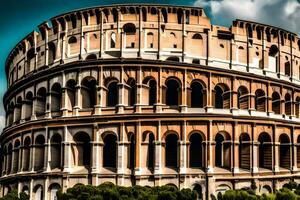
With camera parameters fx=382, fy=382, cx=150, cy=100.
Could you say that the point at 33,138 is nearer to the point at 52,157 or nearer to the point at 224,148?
the point at 52,157

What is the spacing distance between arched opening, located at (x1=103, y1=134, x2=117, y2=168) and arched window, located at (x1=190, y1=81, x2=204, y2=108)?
20.1 feet

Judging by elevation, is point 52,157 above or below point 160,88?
below

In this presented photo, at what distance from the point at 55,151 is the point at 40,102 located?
4.39 meters

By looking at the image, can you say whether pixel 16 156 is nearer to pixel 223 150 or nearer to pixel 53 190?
pixel 53 190

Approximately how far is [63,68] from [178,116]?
8892 mm

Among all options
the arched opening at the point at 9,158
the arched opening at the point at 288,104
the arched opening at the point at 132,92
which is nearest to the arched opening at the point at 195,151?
the arched opening at the point at 132,92

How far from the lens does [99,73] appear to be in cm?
2605

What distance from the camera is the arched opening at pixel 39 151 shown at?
91.4ft

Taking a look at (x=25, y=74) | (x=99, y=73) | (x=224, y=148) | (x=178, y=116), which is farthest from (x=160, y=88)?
(x=25, y=74)

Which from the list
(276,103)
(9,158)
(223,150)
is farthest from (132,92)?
(9,158)

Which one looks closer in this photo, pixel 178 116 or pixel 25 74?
pixel 178 116

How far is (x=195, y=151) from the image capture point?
26.2 metres

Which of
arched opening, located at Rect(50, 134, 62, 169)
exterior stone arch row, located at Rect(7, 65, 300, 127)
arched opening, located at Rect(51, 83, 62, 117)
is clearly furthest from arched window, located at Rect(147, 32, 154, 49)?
arched opening, located at Rect(50, 134, 62, 169)

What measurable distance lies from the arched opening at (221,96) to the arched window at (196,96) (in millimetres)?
1103
